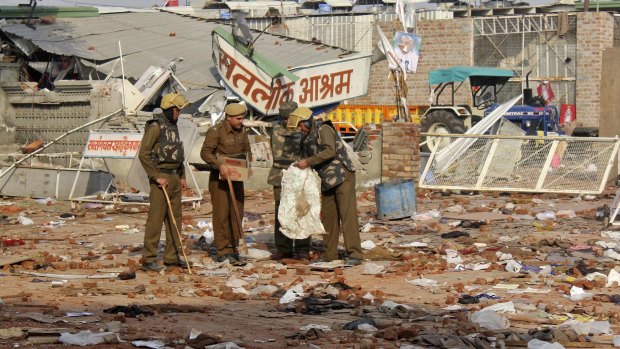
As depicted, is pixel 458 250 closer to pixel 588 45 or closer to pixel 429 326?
pixel 429 326

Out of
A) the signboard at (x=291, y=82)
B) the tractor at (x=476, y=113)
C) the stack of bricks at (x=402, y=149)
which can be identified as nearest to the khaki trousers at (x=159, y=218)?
the stack of bricks at (x=402, y=149)

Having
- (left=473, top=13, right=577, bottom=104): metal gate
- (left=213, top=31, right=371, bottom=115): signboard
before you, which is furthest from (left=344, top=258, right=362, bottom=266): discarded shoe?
(left=473, top=13, right=577, bottom=104): metal gate

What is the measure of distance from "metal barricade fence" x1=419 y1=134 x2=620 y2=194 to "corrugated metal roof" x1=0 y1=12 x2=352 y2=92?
542 cm

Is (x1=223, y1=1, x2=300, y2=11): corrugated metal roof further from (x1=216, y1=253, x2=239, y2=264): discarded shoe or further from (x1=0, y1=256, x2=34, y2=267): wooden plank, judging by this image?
(x1=0, y1=256, x2=34, y2=267): wooden plank

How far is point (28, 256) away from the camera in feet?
40.3

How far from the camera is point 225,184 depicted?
12.2 meters

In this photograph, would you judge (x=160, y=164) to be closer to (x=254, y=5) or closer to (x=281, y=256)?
(x=281, y=256)

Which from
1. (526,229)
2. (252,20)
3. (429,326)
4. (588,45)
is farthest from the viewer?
(252,20)

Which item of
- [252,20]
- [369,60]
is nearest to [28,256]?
[369,60]

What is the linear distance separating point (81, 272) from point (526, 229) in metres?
6.00

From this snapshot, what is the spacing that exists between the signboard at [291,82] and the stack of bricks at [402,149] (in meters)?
2.33

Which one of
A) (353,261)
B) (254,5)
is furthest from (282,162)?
(254,5)

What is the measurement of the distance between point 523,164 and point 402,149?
2.05 meters

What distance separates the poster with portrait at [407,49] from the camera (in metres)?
21.5
